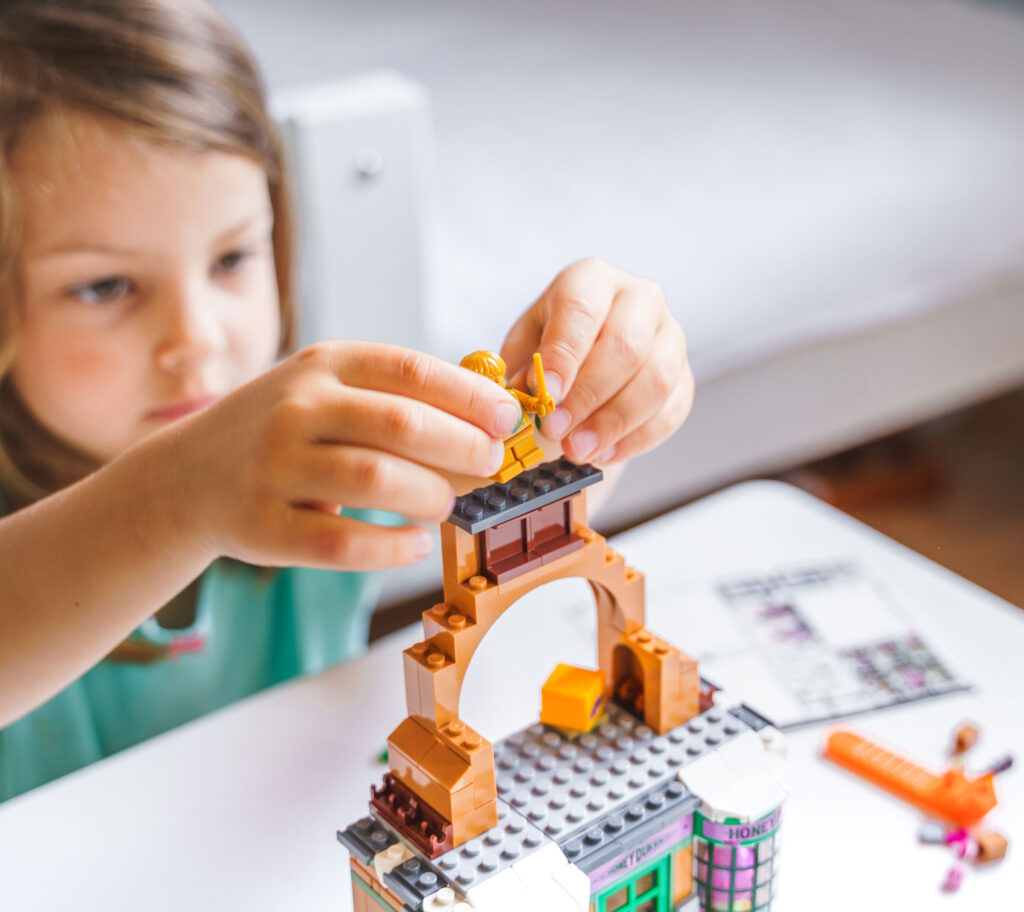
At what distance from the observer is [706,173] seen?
1.36 metres

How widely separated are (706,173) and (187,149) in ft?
2.62

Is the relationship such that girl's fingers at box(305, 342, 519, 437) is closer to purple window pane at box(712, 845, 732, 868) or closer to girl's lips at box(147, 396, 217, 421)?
purple window pane at box(712, 845, 732, 868)

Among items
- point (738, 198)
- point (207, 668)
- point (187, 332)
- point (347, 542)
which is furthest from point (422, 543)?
point (738, 198)

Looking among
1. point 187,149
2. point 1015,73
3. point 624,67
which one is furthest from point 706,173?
point 187,149

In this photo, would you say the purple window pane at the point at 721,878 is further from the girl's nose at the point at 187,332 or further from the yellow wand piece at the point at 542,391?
the girl's nose at the point at 187,332

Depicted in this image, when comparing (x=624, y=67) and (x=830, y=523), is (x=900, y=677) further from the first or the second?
(x=624, y=67)

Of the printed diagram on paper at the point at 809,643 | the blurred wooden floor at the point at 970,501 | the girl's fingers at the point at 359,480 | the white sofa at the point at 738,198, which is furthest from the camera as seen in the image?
the white sofa at the point at 738,198

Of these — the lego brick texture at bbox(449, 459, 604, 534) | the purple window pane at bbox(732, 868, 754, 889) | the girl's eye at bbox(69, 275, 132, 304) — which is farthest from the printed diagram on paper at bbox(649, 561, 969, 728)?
the girl's eye at bbox(69, 275, 132, 304)

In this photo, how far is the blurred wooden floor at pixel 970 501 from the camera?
0.80 metres

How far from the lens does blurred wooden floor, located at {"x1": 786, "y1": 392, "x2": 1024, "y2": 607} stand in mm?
800

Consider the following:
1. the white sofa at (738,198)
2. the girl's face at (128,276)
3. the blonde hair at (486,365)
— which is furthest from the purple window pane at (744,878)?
the white sofa at (738,198)

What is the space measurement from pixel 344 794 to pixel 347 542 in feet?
0.90

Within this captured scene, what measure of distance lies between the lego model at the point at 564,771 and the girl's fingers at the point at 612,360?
1.4 inches

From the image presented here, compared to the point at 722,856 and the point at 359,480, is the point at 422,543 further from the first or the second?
the point at 722,856
